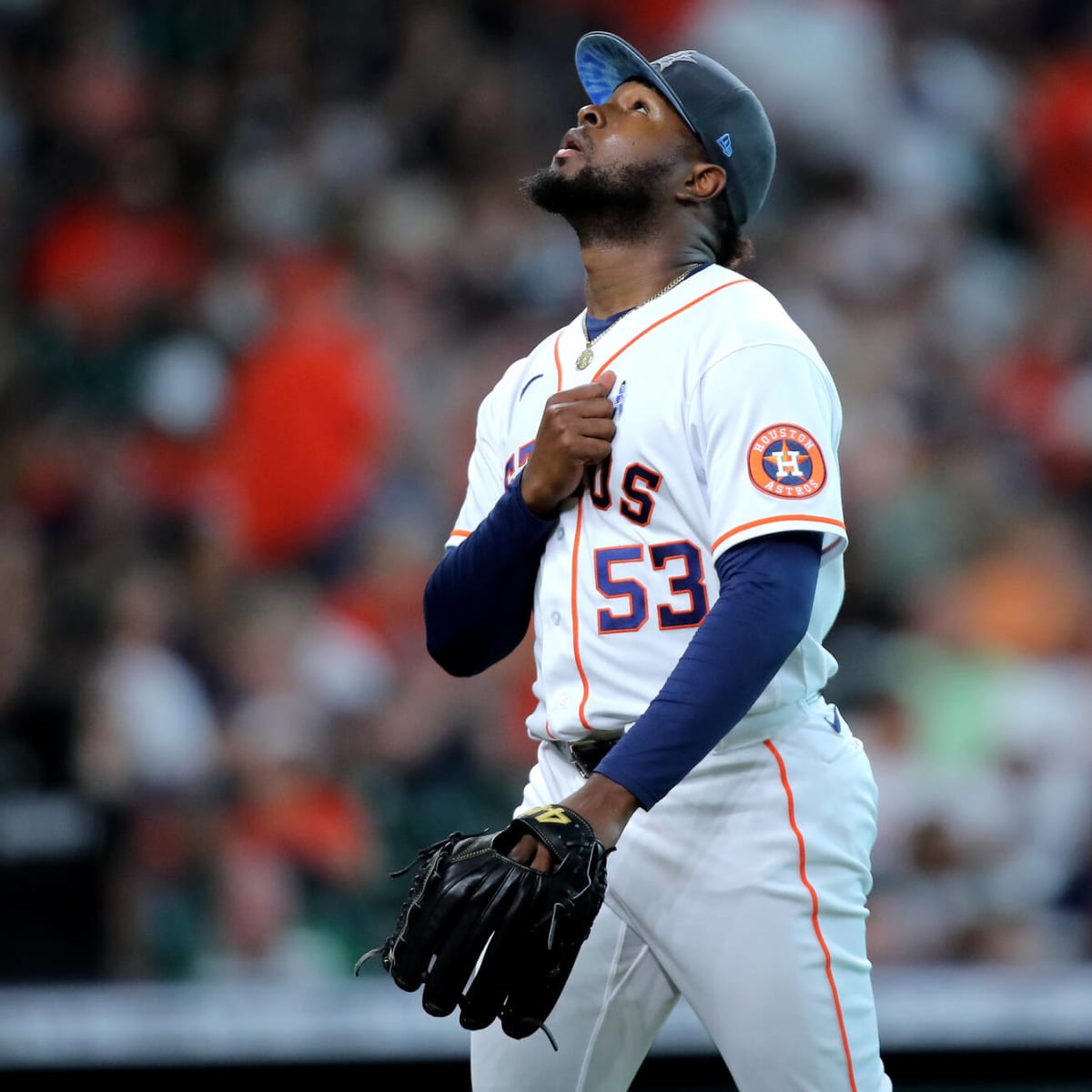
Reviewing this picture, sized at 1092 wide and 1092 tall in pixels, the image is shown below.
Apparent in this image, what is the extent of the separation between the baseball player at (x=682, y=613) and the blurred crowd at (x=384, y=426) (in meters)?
2.29

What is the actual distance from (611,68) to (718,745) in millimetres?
1038

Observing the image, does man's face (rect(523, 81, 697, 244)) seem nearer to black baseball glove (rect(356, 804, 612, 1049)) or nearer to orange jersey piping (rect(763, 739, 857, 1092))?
orange jersey piping (rect(763, 739, 857, 1092))

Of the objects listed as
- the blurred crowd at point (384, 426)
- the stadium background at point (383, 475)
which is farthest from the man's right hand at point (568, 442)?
the stadium background at point (383, 475)

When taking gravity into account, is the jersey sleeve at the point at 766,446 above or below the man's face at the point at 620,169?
below

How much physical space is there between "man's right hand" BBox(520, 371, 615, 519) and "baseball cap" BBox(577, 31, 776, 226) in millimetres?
403

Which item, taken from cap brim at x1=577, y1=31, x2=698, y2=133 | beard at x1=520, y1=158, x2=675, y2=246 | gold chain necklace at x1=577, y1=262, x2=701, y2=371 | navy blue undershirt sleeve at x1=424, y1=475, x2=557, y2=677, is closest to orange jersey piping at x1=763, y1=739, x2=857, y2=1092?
navy blue undershirt sleeve at x1=424, y1=475, x2=557, y2=677

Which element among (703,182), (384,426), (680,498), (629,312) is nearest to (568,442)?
(680,498)

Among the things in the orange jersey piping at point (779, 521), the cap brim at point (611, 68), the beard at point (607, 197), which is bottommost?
the orange jersey piping at point (779, 521)

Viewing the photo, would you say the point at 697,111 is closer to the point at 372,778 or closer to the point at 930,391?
the point at 372,778

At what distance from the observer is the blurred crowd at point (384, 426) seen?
4902mm

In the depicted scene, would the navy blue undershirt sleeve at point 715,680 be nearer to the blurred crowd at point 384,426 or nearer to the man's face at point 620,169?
the man's face at point 620,169

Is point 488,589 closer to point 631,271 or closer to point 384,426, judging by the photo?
point 631,271

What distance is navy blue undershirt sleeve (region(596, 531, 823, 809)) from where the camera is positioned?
76.0 inches

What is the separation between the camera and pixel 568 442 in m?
2.20
